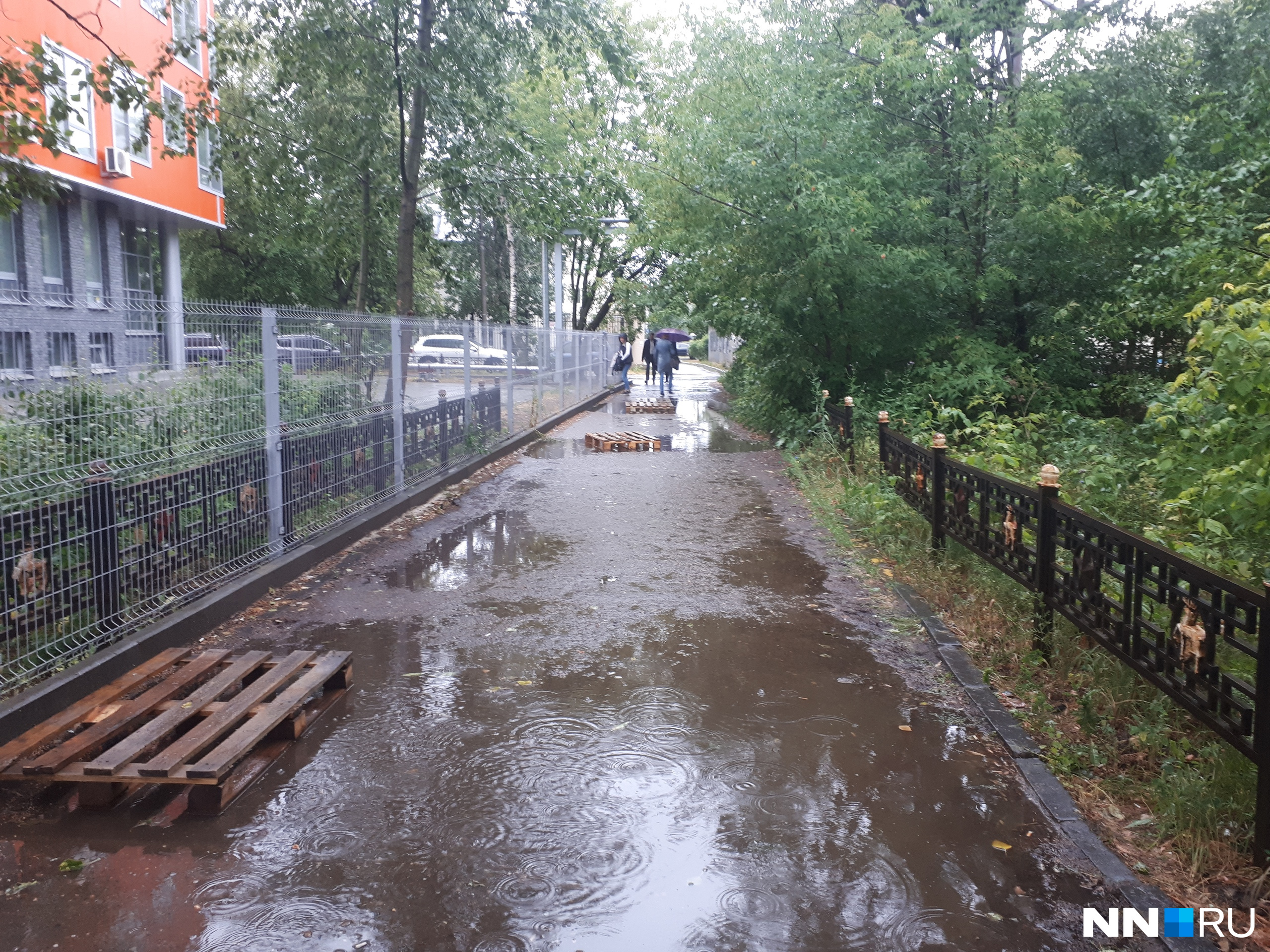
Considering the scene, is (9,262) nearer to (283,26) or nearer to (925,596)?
(283,26)

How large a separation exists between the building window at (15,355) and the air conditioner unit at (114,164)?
1752cm

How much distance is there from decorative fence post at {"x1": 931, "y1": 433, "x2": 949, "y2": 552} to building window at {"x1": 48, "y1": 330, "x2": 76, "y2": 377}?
611 cm

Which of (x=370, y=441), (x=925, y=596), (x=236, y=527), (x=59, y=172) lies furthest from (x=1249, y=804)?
(x=59, y=172)

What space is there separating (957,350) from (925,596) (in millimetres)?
8679

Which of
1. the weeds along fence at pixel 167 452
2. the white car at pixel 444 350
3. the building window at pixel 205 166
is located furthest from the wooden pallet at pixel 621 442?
the building window at pixel 205 166

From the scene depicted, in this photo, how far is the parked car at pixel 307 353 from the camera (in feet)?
26.8

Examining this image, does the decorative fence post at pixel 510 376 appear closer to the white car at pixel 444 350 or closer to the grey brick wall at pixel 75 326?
the white car at pixel 444 350

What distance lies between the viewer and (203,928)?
11.2 ft

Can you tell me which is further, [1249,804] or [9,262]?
[9,262]

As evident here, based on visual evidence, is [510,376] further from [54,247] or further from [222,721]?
[222,721]

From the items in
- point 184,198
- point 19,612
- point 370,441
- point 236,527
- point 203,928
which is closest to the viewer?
point 203,928

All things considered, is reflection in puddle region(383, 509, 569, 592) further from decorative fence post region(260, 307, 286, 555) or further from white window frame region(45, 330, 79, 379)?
white window frame region(45, 330, 79, 379)

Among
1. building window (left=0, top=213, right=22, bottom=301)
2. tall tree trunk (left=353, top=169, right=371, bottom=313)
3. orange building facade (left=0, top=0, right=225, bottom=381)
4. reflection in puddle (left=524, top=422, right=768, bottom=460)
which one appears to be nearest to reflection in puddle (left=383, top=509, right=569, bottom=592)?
orange building facade (left=0, top=0, right=225, bottom=381)

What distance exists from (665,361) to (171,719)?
27874 mm
